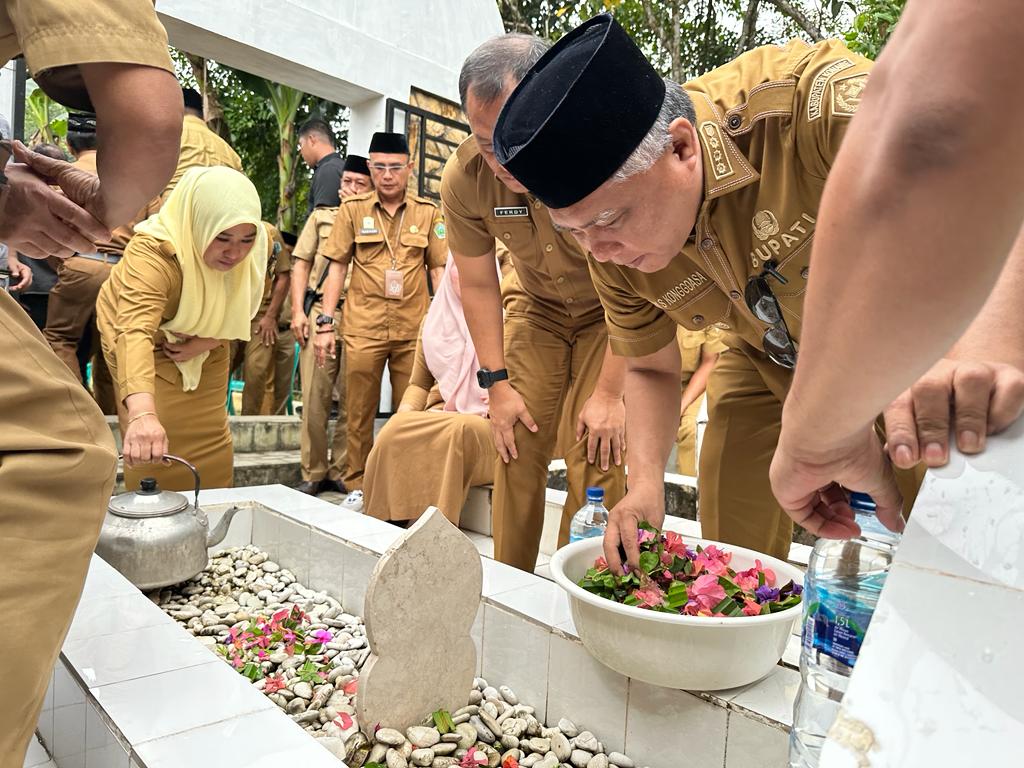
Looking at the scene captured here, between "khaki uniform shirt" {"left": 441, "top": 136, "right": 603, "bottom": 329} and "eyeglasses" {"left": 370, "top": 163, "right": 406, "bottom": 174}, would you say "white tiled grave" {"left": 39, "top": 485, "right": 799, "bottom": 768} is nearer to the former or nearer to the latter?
"khaki uniform shirt" {"left": 441, "top": 136, "right": 603, "bottom": 329}

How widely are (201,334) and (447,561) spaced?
6.73ft

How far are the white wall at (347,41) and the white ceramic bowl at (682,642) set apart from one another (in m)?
4.89

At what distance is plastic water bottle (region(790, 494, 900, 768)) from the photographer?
122cm

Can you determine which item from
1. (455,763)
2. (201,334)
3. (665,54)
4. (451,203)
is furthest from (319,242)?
(665,54)

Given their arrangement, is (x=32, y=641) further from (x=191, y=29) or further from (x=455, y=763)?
(x=191, y=29)

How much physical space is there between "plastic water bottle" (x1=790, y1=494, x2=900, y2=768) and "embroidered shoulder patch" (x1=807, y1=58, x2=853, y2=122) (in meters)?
0.74

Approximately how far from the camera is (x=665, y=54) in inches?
407

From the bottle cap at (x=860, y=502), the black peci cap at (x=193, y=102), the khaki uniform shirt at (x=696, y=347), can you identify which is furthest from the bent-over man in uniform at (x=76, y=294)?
the bottle cap at (x=860, y=502)

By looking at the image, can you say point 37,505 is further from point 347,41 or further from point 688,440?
point 347,41

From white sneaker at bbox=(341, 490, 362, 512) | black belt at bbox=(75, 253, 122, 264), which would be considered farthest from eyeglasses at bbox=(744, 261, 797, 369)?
black belt at bbox=(75, 253, 122, 264)

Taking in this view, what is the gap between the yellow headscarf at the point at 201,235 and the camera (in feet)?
10.4

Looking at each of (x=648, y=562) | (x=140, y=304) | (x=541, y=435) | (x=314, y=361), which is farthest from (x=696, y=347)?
(x=648, y=562)

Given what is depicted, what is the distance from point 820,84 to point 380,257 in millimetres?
3818

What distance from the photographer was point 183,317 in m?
3.25
